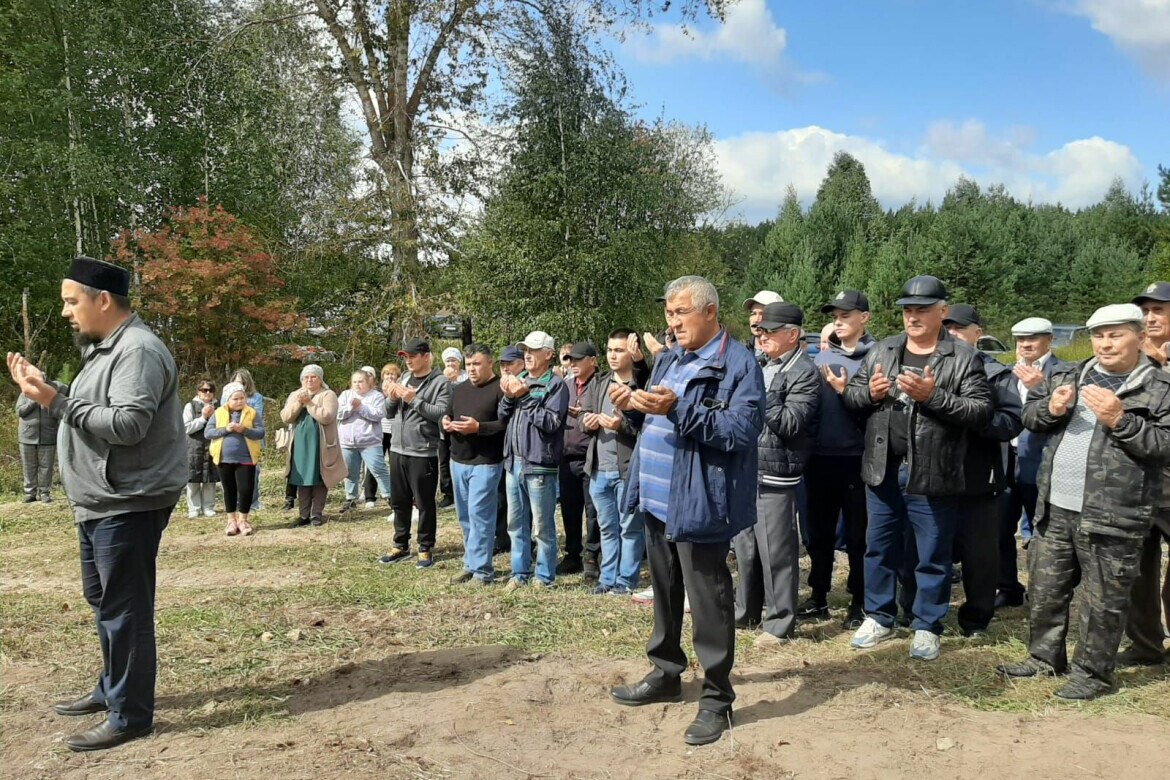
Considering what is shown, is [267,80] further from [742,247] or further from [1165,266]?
[742,247]

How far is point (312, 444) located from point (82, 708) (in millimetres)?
5779

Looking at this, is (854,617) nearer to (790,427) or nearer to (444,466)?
(790,427)

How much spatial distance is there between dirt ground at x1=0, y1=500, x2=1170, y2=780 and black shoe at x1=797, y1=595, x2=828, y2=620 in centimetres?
38

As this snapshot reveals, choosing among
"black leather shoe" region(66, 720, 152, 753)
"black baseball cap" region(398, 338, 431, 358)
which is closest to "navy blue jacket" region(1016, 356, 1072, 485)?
"black baseball cap" region(398, 338, 431, 358)

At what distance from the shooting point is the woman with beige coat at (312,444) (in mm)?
10055

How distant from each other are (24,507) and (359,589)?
23.7 feet

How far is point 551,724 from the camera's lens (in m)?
4.30

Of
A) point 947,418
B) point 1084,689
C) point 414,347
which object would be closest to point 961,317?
point 947,418

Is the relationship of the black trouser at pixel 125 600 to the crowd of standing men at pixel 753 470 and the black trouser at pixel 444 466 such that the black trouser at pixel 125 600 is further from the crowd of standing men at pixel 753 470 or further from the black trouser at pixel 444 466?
the black trouser at pixel 444 466

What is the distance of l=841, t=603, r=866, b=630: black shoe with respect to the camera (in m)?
5.94

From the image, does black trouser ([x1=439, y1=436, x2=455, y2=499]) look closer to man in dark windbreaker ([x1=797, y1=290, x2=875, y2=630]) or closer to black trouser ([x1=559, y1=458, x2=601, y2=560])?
black trouser ([x1=559, y1=458, x2=601, y2=560])

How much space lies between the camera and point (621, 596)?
22.4 ft

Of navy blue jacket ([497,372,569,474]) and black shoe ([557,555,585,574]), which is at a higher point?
navy blue jacket ([497,372,569,474])

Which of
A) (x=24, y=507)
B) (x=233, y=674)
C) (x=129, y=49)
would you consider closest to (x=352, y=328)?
(x=129, y=49)
